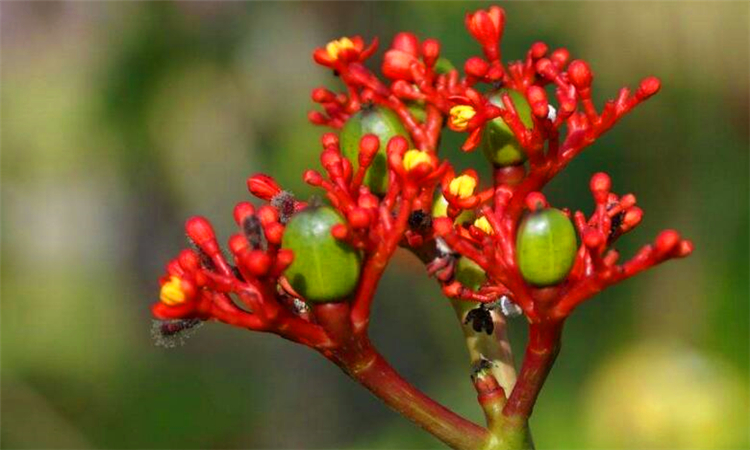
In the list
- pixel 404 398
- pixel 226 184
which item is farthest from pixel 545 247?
pixel 226 184

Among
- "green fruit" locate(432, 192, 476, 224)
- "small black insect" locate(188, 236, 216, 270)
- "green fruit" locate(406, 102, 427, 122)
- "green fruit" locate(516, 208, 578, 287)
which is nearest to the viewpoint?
"green fruit" locate(516, 208, 578, 287)

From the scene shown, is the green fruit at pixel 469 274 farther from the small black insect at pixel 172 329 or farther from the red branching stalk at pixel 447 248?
the small black insect at pixel 172 329

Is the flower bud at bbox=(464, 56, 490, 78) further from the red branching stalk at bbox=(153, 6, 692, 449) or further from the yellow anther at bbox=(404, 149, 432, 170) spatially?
the yellow anther at bbox=(404, 149, 432, 170)

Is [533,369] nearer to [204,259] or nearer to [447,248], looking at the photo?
[447,248]

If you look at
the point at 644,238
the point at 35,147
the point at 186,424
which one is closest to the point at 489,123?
the point at 644,238

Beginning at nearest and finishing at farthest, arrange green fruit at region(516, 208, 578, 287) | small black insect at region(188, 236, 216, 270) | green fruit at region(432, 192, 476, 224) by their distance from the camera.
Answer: green fruit at region(516, 208, 578, 287) → small black insect at region(188, 236, 216, 270) → green fruit at region(432, 192, 476, 224)

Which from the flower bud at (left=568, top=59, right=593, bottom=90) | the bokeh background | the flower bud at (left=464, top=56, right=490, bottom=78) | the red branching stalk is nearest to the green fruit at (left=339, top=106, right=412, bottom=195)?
the red branching stalk

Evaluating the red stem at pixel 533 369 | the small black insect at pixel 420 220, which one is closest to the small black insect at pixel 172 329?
the small black insect at pixel 420 220
